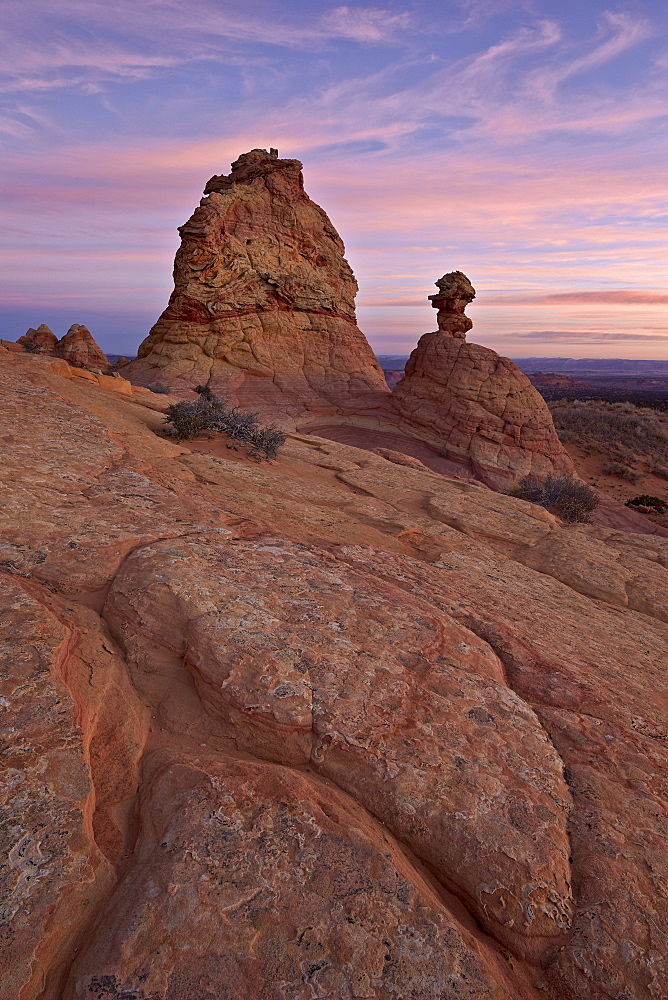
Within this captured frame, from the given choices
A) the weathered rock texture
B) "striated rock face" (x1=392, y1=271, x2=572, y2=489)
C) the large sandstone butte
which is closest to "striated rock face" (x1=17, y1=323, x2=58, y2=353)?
the weathered rock texture

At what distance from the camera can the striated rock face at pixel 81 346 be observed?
31.5 metres

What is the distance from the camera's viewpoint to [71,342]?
3241cm

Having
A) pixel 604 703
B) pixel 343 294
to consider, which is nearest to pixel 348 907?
pixel 604 703

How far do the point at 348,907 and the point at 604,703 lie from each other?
230cm

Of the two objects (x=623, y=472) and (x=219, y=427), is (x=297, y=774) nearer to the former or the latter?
(x=219, y=427)

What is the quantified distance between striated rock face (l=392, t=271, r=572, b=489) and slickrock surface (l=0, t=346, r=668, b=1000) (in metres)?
18.7

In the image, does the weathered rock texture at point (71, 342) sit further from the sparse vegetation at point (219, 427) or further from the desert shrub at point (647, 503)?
the desert shrub at point (647, 503)

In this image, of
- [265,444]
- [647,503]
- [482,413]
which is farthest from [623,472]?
[265,444]

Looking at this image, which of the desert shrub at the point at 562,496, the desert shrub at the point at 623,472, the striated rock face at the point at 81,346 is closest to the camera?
the desert shrub at the point at 562,496

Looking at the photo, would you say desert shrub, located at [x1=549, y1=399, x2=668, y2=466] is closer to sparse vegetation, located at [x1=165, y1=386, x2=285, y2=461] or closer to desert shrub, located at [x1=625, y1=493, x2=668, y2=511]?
desert shrub, located at [x1=625, y1=493, x2=668, y2=511]

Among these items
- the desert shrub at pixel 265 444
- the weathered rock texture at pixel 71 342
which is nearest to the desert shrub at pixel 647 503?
the desert shrub at pixel 265 444

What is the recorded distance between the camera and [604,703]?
11.1 feet

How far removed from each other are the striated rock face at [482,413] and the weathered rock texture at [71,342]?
1950 cm

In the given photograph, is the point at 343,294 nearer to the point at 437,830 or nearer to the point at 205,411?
the point at 205,411
